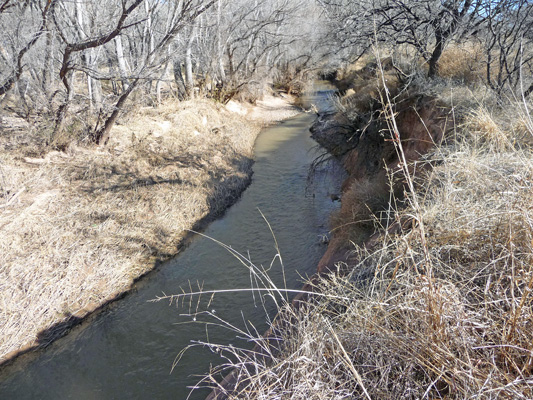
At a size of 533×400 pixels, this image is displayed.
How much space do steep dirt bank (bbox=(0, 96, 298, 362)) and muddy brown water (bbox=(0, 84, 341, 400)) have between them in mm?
398

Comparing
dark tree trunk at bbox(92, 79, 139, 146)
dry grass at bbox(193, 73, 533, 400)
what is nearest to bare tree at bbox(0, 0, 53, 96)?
dark tree trunk at bbox(92, 79, 139, 146)

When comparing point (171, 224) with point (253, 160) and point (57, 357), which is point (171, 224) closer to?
point (57, 357)

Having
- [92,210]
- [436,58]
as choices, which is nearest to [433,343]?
[92,210]

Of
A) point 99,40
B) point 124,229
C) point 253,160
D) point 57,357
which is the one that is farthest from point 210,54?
point 57,357

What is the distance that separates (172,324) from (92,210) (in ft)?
11.4

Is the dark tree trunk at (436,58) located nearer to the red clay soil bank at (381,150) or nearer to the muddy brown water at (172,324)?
the red clay soil bank at (381,150)

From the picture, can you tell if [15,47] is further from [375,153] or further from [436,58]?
[436,58]

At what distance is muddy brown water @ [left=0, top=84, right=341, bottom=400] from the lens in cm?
500

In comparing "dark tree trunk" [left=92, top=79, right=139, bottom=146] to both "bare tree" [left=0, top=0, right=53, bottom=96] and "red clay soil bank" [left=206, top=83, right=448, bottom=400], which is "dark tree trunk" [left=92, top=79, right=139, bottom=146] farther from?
"red clay soil bank" [left=206, top=83, right=448, bottom=400]

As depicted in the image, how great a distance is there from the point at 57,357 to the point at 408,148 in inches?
307

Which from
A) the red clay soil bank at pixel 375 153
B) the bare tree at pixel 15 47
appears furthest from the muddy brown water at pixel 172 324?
the bare tree at pixel 15 47

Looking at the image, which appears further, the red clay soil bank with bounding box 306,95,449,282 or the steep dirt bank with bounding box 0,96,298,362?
the red clay soil bank with bounding box 306,95,449,282

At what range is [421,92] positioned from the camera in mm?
8586

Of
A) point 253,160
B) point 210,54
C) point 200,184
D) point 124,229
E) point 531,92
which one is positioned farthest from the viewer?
point 210,54
